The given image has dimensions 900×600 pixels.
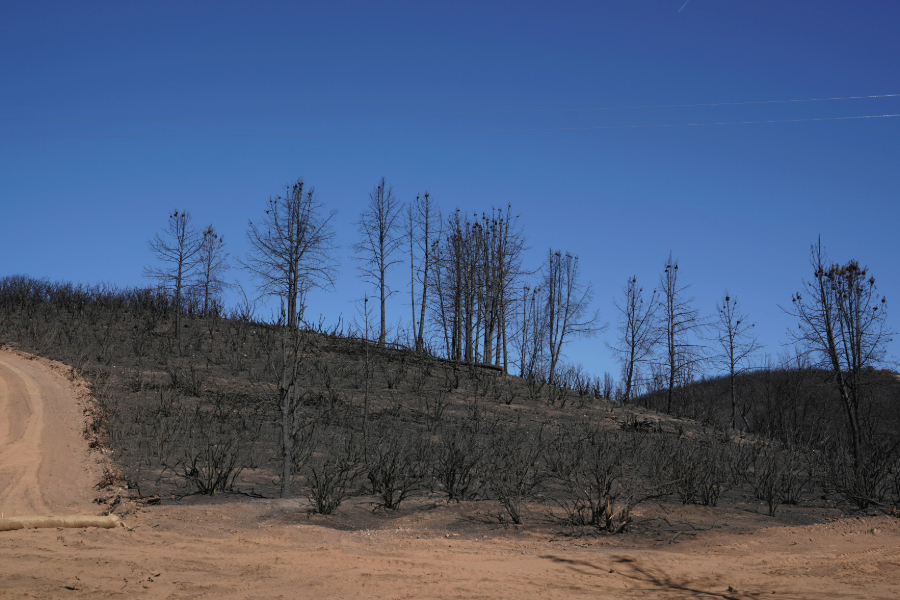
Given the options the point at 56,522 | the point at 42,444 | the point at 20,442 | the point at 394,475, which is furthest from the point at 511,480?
the point at 20,442

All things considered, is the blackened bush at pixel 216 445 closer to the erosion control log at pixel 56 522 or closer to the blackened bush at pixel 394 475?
the erosion control log at pixel 56 522

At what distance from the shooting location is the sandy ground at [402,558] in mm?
6793

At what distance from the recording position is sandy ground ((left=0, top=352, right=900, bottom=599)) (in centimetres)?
679

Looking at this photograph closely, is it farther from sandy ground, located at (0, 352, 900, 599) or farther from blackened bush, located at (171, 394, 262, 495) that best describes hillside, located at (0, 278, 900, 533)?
sandy ground, located at (0, 352, 900, 599)

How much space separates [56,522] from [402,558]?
17.0 feet

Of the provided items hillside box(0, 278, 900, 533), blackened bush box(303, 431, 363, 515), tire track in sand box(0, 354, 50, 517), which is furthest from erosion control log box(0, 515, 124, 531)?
blackened bush box(303, 431, 363, 515)

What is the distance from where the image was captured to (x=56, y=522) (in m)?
9.05

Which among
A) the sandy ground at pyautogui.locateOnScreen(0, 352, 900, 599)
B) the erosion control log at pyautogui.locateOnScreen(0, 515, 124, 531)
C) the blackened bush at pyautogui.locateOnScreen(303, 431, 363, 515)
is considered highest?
the blackened bush at pyautogui.locateOnScreen(303, 431, 363, 515)

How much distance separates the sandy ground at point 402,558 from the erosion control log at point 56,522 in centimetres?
22

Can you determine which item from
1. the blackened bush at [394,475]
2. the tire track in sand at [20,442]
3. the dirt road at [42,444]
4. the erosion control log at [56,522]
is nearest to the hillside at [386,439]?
the blackened bush at [394,475]

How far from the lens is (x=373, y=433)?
18.2 metres

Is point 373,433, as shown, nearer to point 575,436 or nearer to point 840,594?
point 575,436

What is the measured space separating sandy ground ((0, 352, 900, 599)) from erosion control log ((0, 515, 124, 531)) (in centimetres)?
22

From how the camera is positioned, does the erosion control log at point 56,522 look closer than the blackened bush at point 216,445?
Yes
